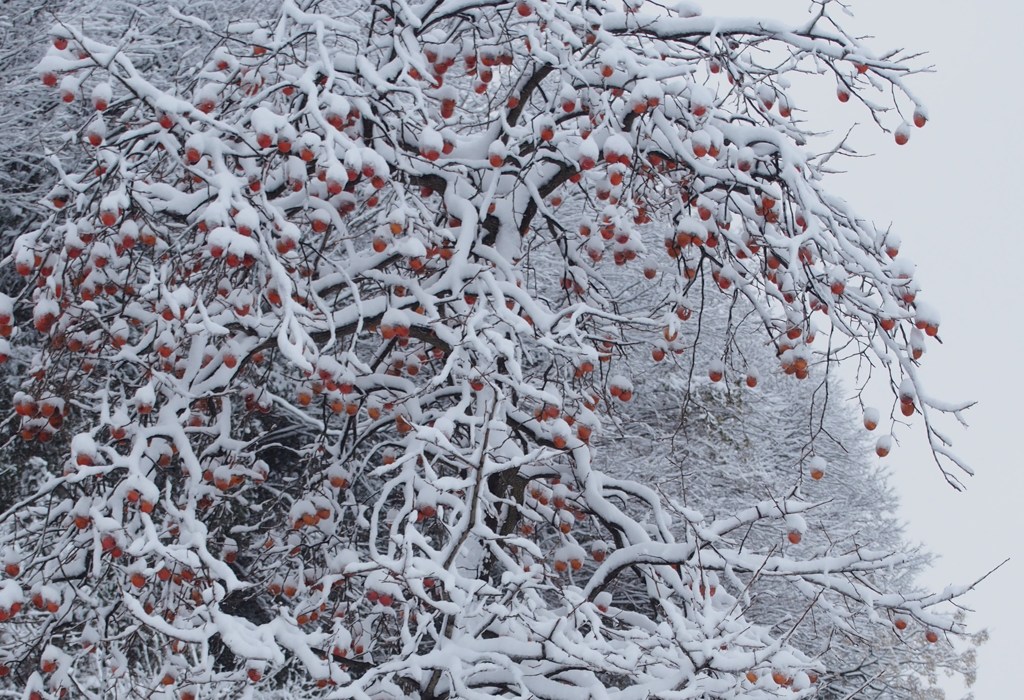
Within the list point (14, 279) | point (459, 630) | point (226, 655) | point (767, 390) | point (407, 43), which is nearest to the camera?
point (459, 630)

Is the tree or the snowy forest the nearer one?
the snowy forest

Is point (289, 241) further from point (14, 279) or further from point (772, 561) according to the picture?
point (14, 279)

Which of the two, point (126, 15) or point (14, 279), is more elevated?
point (126, 15)

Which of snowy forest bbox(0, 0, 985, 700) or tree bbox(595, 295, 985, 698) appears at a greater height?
tree bbox(595, 295, 985, 698)

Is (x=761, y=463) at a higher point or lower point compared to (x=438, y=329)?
higher

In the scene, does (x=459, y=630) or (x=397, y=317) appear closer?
(x=459, y=630)

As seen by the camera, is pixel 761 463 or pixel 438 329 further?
pixel 761 463

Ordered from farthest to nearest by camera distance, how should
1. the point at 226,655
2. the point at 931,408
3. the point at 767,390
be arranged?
the point at 767,390
the point at 226,655
the point at 931,408

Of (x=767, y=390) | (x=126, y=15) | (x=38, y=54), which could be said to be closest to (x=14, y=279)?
(x=38, y=54)

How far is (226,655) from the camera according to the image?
8.97m

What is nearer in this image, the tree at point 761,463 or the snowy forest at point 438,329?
the snowy forest at point 438,329

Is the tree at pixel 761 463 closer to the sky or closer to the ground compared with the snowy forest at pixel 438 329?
closer to the sky

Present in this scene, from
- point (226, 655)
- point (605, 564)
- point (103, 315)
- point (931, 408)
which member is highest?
point (931, 408)

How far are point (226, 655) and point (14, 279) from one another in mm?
3607
